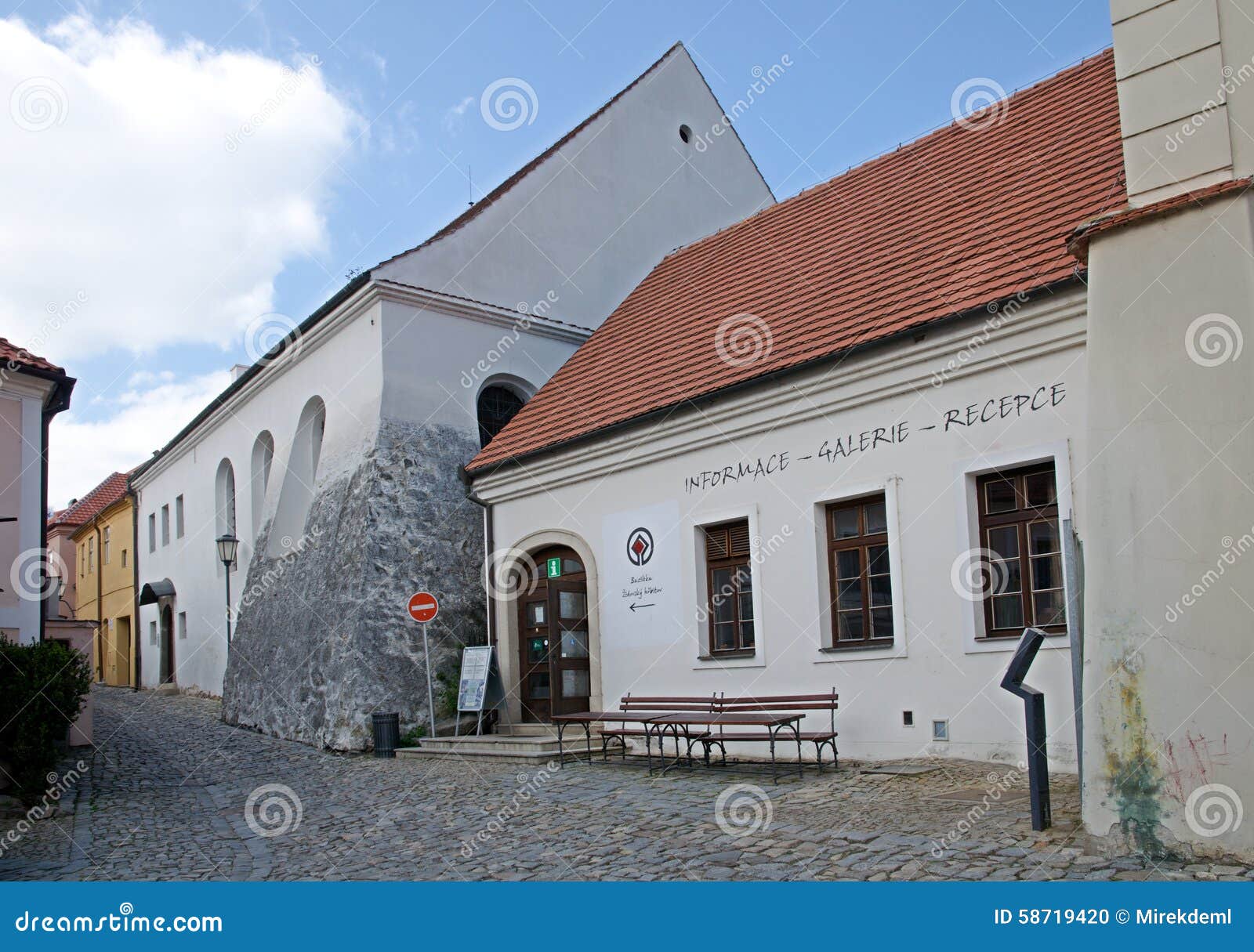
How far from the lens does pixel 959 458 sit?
34.3 ft

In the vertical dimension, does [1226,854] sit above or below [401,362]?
below

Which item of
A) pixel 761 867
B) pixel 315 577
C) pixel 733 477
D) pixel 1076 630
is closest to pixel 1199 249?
pixel 1076 630

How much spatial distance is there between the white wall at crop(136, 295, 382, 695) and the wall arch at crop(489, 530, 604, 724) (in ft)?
10.1

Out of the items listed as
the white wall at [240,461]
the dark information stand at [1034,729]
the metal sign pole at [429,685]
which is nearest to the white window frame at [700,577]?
the metal sign pole at [429,685]

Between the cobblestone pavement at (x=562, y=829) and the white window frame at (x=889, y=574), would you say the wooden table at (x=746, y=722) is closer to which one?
the cobblestone pavement at (x=562, y=829)

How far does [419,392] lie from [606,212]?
17.2 feet

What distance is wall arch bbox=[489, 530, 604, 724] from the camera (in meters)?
14.9

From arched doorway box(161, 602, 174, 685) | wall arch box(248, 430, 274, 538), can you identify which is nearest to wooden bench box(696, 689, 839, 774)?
wall arch box(248, 430, 274, 538)

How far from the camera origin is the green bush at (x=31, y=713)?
10.4 m

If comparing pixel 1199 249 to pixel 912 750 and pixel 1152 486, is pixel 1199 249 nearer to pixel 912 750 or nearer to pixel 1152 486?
pixel 1152 486

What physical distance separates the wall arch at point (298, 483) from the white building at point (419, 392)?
3 cm

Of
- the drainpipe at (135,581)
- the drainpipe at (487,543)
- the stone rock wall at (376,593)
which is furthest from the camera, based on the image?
the drainpipe at (135,581)

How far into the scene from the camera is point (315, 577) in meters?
17.8

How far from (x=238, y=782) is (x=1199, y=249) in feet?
37.0
